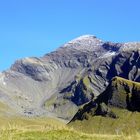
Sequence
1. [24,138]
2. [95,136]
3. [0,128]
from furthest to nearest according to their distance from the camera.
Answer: [0,128] → [95,136] → [24,138]

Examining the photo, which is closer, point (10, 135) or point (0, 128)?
point (10, 135)

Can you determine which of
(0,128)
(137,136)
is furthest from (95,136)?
(0,128)

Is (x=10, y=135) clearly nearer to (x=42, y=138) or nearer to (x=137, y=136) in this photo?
(x=42, y=138)

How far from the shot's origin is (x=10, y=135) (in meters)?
24.1

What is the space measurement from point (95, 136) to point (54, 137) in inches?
97.9

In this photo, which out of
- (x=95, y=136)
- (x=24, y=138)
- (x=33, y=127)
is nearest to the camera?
(x=24, y=138)

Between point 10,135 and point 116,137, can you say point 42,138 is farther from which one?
point 116,137

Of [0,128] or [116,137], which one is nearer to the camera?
[116,137]

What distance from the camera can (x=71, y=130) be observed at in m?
26.0

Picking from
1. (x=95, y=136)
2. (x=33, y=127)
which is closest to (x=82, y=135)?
(x=95, y=136)

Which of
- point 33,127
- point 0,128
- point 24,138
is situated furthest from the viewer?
point 33,127

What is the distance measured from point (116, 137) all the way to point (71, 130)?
2803 millimetres

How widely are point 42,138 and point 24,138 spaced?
3.03ft

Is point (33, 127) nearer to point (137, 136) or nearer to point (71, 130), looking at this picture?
point (71, 130)
